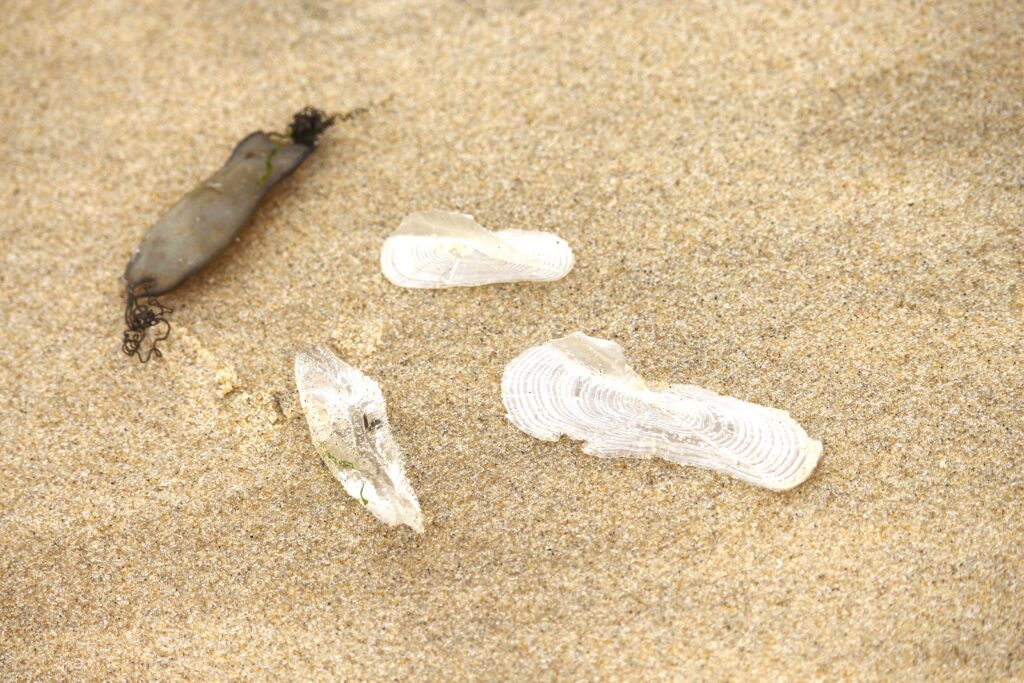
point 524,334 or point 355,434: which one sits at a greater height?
point 524,334

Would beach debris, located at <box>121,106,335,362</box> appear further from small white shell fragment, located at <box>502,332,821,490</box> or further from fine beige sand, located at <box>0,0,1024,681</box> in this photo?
small white shell fragment, located at <box>502,332,821,490</box>

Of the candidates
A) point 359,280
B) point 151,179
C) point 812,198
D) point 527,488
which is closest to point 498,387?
point 527,488

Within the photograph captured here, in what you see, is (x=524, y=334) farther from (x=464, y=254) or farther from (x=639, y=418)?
(x=639, y=418)

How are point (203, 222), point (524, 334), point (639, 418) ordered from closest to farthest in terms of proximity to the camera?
point (639, 418)
point (524, 334)
point (203, 222)

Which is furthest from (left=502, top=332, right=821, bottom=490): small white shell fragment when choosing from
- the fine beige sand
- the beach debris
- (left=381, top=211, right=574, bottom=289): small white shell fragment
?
the beach debris

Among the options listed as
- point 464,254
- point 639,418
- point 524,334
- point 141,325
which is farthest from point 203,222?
point 639,418

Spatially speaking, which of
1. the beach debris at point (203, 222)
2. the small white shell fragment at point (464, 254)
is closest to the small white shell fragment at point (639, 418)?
the small white shell fragment at point (464, 254)

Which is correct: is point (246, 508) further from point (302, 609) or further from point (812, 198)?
point (812, 198)
